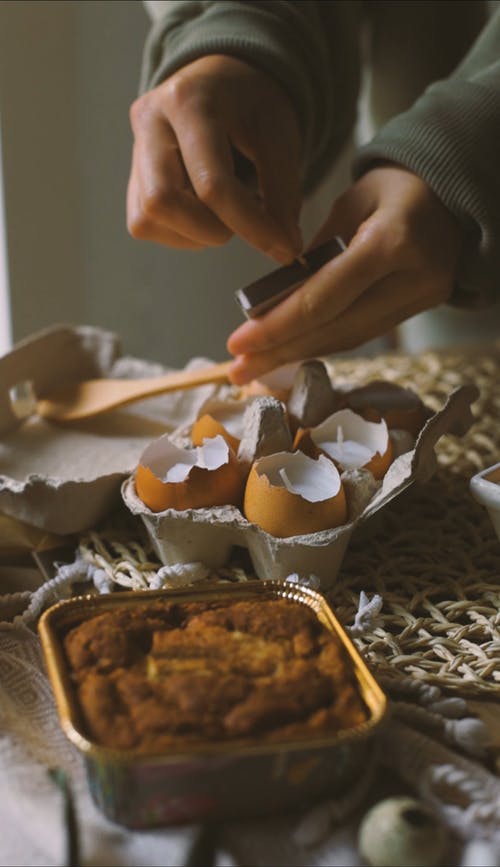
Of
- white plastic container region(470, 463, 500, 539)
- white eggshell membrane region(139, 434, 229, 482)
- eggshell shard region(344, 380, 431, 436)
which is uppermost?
white eggshell membrane region(139, 434, 229, 482)

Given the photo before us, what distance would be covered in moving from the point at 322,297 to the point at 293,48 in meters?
0.31

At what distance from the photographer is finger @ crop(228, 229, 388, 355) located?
63 centimetres

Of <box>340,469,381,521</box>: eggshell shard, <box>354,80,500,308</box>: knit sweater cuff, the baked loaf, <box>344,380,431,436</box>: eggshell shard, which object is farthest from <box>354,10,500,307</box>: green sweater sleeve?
the baked loaf

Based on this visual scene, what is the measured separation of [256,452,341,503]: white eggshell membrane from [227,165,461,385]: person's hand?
117mm

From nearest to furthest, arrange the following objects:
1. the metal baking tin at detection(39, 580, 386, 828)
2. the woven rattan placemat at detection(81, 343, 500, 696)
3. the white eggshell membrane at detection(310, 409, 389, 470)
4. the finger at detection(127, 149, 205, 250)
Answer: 1. the metal baking tin at detection(39, 580, 386, 828)
2. the woven rattan placemat at detection(81, 343, 500, 696)
3. the white eggshell membrane at detection(310, 409, 389, 470)
4. the finger at detection(127, 149, 205, 250)

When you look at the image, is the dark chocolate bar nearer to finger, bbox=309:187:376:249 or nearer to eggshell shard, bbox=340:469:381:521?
finger, bbox=309:187:376:249

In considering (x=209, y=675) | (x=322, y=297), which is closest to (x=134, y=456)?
(x=322, y=297)

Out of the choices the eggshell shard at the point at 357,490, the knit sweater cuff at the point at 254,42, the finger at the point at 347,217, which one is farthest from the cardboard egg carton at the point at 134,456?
the knit sweater cuff at the point at 254,42

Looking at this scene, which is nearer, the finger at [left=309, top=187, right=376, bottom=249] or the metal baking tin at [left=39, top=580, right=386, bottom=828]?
the metal baking tin at [left=39, top=580, right=386, bottom=828]

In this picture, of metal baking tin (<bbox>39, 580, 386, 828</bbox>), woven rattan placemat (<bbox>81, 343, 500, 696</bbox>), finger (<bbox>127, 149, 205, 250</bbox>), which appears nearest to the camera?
metal baking tin (<bbox>39, 580, 386, 828</bbox>)

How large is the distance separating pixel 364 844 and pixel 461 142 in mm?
467

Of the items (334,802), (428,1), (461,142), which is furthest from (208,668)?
(428,1)

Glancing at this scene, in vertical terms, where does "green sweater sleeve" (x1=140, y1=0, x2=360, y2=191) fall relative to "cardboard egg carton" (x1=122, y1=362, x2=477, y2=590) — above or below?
above

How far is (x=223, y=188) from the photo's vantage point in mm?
641
